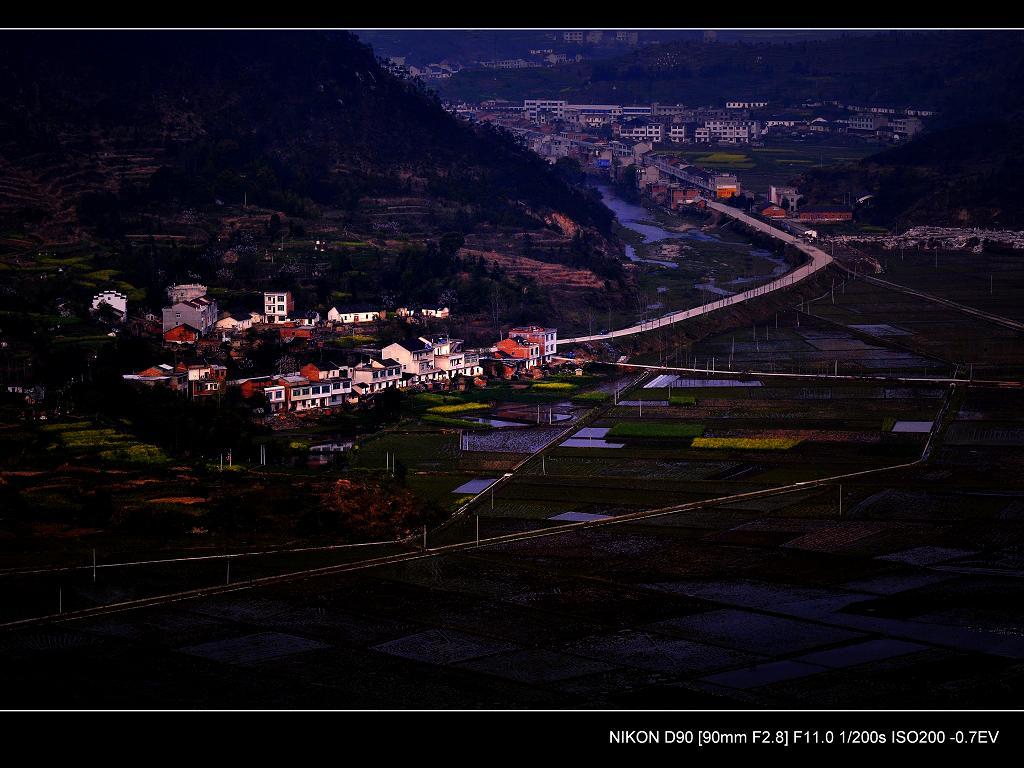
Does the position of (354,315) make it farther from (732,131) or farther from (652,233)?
(732,131)

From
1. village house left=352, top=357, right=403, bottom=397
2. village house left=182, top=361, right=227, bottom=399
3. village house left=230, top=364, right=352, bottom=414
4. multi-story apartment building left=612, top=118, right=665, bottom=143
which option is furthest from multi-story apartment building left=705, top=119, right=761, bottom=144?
village house left=182, top=361, right=227, bottom=399

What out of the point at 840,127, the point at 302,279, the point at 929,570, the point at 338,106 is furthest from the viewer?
the point at 840,127

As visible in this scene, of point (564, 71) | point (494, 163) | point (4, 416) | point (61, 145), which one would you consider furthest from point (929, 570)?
point (564, 71)

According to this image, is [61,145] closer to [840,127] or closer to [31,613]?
[31,613]

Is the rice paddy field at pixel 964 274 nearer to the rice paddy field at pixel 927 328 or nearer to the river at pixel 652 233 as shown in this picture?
the rice paddy field at pixel 927 328

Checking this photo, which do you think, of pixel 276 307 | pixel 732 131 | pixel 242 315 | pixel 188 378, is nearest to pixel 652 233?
pixel 732 131

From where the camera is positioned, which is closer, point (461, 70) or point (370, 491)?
point (370, 491)

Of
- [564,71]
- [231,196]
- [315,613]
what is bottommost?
[315,613]
